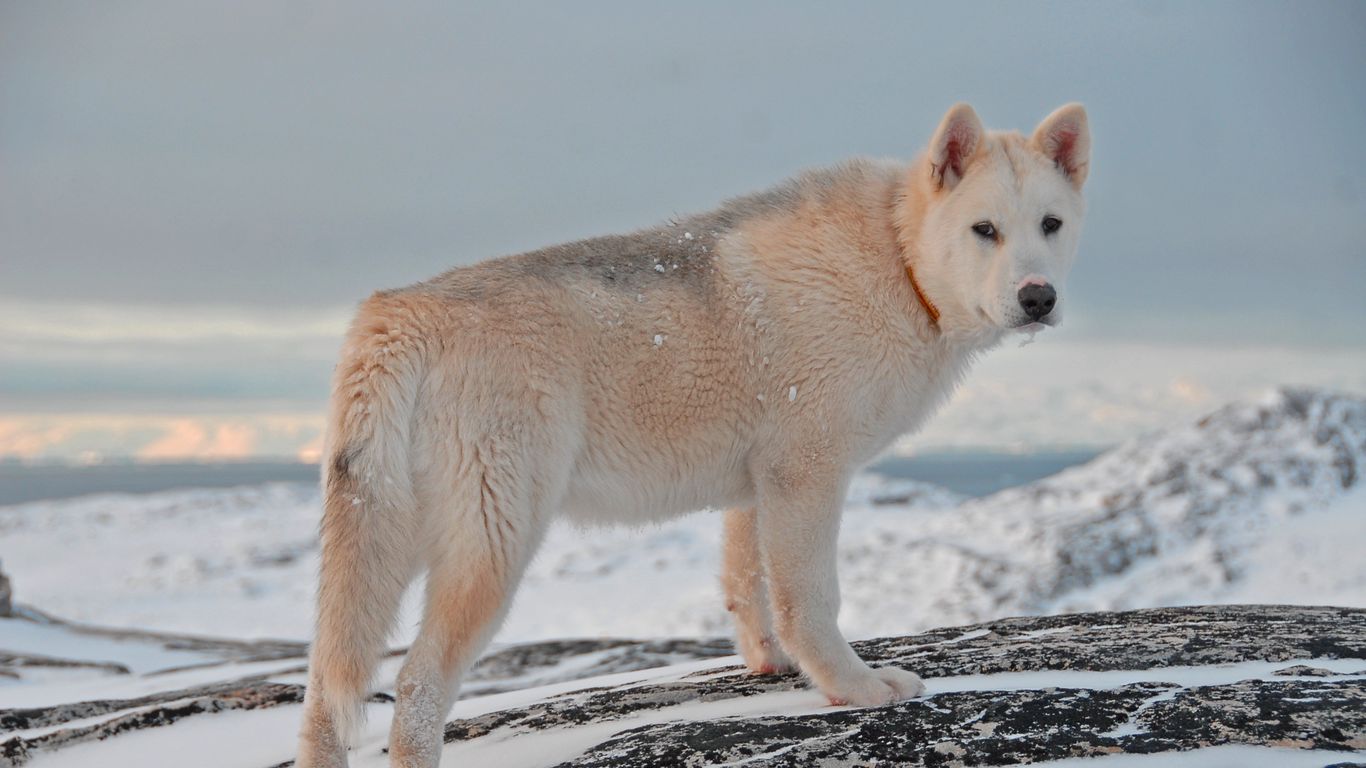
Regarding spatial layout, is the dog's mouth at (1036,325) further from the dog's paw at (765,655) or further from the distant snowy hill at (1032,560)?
the distant snowy hill at (1032,560)

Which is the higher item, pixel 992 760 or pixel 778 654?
pixel 778 654

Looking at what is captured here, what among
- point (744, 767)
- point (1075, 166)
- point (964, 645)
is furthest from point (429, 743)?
point (1075, 166)

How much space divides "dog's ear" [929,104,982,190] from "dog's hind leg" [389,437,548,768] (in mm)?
2947

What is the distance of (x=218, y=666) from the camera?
12.0 metres

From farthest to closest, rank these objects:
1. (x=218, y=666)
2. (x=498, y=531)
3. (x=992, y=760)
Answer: (x=218, y=666)
(x=498, y=531)
(x=992, y=760)

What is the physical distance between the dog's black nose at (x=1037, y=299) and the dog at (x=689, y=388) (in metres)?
0.02

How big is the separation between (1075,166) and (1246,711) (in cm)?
321

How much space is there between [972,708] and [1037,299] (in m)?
2.15

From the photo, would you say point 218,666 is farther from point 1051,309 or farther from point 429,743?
point 1051,309

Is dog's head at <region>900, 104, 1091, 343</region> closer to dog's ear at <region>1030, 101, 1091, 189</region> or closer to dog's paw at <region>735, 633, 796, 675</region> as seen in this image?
dog's ear at <region>1030, 101, 1091, 189</region>

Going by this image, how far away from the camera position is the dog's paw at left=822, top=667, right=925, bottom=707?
18.7 feet

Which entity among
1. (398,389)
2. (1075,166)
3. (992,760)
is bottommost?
(992,760)

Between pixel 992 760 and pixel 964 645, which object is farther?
pixel 964 645

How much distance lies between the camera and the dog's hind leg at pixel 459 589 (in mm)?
5016
